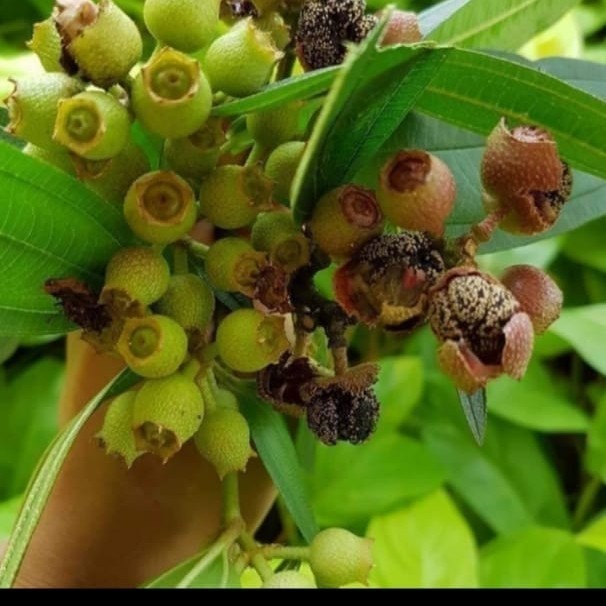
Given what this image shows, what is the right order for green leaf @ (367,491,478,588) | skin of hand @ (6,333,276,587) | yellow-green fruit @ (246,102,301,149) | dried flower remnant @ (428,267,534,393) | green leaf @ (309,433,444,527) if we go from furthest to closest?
green leaf @ (309,433,444,527)
green leaf @ (367,491,478,588)
skin of hand @ (6,333,276,587)
yellow-green fruit @ (246,102,301,149)
dried flower remnant @ (428,267,534,393)

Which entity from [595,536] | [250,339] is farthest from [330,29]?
[595,536]

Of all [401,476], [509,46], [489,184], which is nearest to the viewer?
[489,184]

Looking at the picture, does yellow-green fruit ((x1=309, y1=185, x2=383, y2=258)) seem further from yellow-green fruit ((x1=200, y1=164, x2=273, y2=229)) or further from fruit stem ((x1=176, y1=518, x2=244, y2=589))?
fruit stem ((x1=176, y1=518, x2=244, y2=589))

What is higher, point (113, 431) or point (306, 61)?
point (306, 61)

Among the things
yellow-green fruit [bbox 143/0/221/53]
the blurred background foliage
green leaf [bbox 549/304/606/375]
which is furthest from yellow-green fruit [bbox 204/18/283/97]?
green leaf [bbox 549/304/606/375]

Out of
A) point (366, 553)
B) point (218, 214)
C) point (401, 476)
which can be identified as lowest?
point (401, 476)

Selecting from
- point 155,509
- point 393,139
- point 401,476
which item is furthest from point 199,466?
point 401,476

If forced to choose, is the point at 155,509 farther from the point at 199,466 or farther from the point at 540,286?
the point at 540,286
